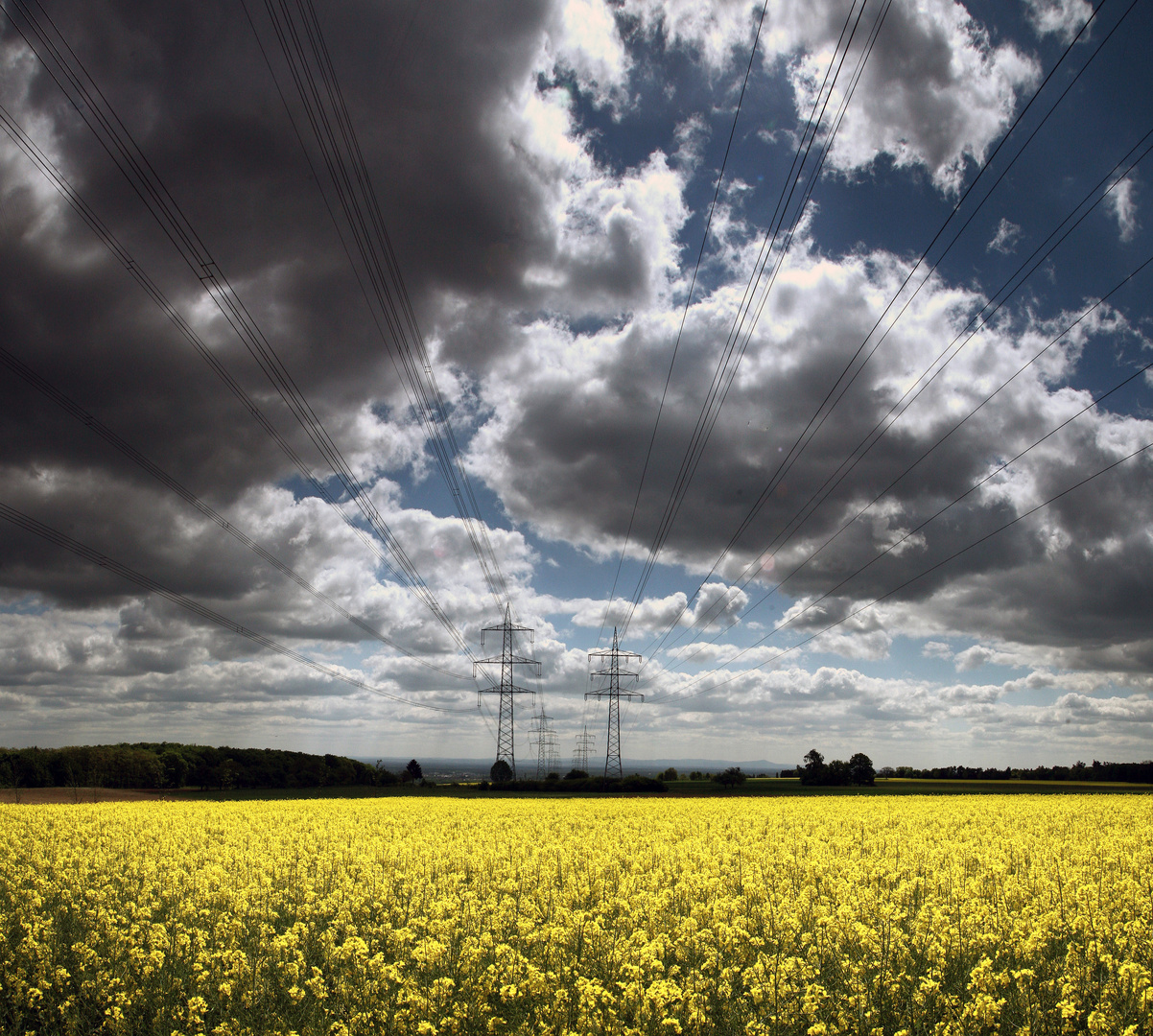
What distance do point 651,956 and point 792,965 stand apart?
1897mm

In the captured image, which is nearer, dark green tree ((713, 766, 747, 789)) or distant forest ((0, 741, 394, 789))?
distant forest ((0, 741, 394, 789))

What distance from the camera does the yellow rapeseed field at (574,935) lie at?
8.29 metres

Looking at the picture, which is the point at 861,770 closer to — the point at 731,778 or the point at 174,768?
the point at 731,778

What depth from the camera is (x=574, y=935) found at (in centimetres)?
1055

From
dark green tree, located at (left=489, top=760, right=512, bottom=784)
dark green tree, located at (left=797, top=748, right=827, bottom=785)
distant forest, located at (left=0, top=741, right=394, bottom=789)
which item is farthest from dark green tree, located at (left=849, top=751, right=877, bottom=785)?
distant forest, located at (left=0, top=741, right=394, bottom=789)

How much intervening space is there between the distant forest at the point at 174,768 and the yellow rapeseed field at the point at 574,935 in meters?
71.3

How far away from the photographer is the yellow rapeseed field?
829 cm

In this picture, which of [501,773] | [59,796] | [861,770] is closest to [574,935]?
[59,796]

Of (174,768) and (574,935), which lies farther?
(174,768)

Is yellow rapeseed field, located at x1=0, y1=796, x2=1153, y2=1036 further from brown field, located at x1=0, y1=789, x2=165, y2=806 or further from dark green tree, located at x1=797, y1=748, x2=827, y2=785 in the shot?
dark green tree, located at x1=797, y1=748, x2=827, y2=785

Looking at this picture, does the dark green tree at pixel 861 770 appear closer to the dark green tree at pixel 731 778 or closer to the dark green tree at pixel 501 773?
the dark green tree at pixel 731 778

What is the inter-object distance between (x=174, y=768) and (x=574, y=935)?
113m

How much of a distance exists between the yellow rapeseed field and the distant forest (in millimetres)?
71291

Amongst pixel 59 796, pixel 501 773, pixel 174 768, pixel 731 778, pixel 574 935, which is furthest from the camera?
pixel 174 768
